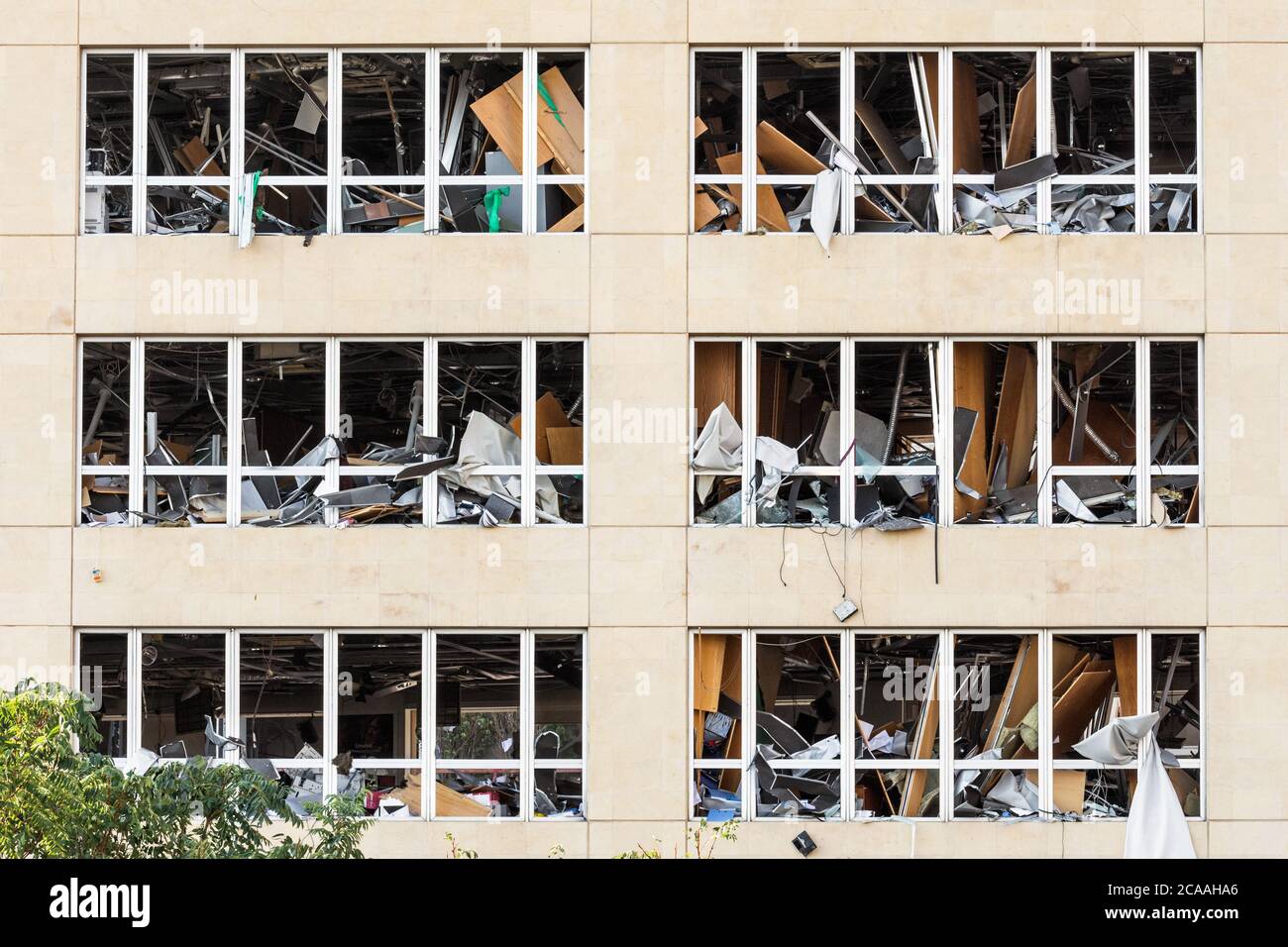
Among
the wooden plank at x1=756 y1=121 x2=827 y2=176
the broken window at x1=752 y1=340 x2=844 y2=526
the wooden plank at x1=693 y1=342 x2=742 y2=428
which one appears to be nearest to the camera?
the broken window at x1=752 y1=340 x2=844 y2=526

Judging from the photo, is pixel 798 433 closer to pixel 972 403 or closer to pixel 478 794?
pixel 972 403

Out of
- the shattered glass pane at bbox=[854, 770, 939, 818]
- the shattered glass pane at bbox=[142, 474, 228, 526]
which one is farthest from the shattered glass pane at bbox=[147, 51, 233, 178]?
Answer: the shattered glass pane at bbox=[854, 770, 939, 818]

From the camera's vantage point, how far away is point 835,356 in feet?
54.2

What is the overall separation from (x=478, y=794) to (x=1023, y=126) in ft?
31.7

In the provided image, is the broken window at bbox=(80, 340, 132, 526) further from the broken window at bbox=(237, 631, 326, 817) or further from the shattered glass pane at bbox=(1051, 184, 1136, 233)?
the shattered glass pane at bbox=(1051, 184, 1136, 233)

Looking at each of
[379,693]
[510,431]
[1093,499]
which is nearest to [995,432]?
[1093,499]

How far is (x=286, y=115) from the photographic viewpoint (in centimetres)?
1678

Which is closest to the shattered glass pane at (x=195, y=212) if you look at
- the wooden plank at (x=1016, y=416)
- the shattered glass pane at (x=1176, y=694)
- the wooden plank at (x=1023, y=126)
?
the wooden plank at (x=1023, y=126)

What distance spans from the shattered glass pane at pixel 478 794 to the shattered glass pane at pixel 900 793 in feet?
12.5

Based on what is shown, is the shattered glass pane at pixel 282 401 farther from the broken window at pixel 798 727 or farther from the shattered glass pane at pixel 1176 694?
the shattered glass pane at pixel 1176 694

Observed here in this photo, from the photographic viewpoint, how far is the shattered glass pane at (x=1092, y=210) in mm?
16331

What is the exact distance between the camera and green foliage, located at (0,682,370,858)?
10.4m

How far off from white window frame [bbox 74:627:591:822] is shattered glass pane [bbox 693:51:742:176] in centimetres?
557
